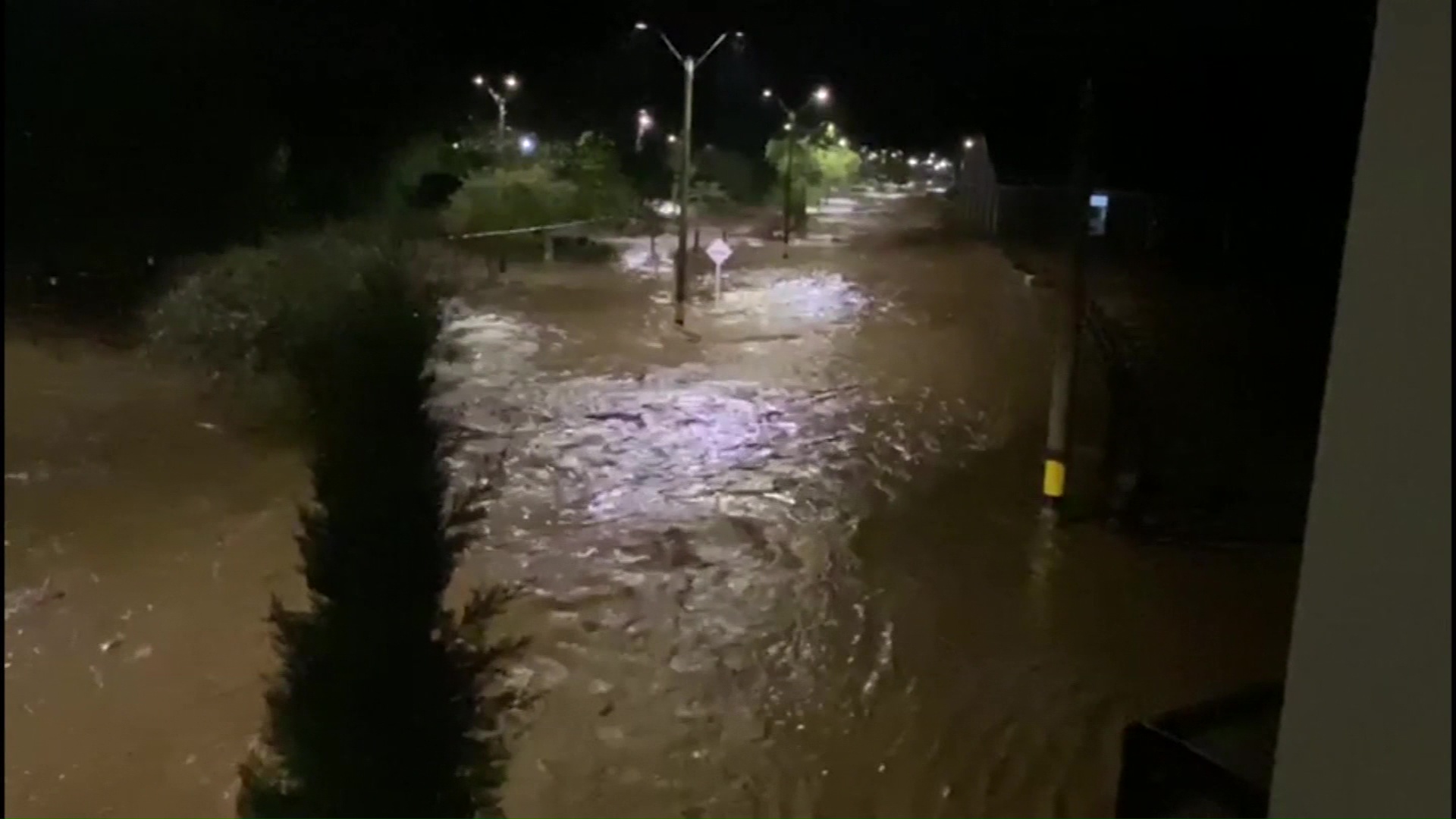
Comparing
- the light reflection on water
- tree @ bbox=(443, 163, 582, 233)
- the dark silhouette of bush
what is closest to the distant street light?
tree @ bbox=(443, 163, 582, 233)

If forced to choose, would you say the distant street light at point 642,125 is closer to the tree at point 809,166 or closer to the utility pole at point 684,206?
the tree at point 809,166

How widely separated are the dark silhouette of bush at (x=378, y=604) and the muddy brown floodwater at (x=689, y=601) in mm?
429

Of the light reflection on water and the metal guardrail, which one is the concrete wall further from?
the metal guardrail

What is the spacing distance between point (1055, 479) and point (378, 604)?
9.23 meters

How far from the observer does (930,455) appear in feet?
47.4

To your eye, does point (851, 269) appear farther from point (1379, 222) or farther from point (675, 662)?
point (1379, 222)

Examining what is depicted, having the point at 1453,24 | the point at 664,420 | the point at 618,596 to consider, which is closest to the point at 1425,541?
the point at 1453,24

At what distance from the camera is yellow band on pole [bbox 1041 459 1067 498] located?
38.7 feet

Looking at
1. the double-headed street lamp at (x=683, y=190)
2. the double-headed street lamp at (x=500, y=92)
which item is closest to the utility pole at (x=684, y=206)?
the double-headed street lamp at (x=683, y=190)

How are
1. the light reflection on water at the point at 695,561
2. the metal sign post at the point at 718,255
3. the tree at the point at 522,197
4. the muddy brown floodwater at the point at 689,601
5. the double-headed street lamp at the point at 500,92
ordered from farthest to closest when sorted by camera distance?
1. the double-headed street lamp at the point at 500,92
2. the tree at the point at 522,197
3. the metal sign post at the point at 718,255
4. the light reflection on water at the point at 695,561
5. the muddy brown floodwater at the point at 689,601

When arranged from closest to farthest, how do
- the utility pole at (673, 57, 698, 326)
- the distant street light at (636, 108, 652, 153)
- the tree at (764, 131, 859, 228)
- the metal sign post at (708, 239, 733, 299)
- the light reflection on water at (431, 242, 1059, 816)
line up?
the light reflection on water at (431, 242, 1059, 816)
the utility pole at (673, 57, 698, 326)
the metal sign post at (708, 239, 733, 299)
the distant street light at (636, 108, 652, 153)
the tree at (764, 131, 859, 228)

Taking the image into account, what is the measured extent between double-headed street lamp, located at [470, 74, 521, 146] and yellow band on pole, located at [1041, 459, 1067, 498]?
99.7ft

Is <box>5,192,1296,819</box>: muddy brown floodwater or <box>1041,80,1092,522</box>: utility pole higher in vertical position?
<box>1041,80,1092,522</box>: utility pole

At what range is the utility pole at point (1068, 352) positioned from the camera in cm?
1098
